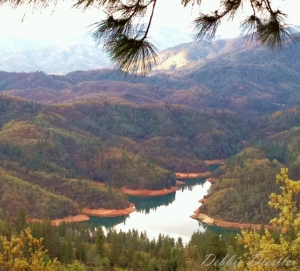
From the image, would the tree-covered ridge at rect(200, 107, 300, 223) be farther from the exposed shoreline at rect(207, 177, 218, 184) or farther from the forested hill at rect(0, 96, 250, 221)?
the forested hill at rect(0, 96, 250, 221)

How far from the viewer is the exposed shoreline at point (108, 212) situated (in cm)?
9975

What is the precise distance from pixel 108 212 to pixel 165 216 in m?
13.1

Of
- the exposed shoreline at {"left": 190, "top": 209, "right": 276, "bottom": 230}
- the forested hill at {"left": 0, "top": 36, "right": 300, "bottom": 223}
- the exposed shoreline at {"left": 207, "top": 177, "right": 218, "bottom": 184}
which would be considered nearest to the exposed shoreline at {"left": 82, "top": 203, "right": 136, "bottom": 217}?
the forested hill at {"left": 0, "top": 36, "right": 300, "bottom": 223}

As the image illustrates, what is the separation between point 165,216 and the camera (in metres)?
93.9

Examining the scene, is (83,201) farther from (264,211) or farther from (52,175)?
(264,211)

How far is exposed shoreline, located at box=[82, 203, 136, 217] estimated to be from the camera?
99.8 meters

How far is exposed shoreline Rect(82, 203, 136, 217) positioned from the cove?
1332mm

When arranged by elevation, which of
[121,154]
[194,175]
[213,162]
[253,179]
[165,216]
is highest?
[121,154]

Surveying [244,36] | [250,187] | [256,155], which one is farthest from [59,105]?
[244,36]

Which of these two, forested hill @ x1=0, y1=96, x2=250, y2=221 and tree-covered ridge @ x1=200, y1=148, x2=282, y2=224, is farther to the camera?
forested hill @ x1=0, y1=96, x2=250, y2=221

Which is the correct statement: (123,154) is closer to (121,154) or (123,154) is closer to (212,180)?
(121,154)

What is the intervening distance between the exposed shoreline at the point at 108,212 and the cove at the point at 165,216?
133 cm

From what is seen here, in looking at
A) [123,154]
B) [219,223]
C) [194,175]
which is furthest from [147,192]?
[219,223]

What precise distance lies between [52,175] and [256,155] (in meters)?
54.3
